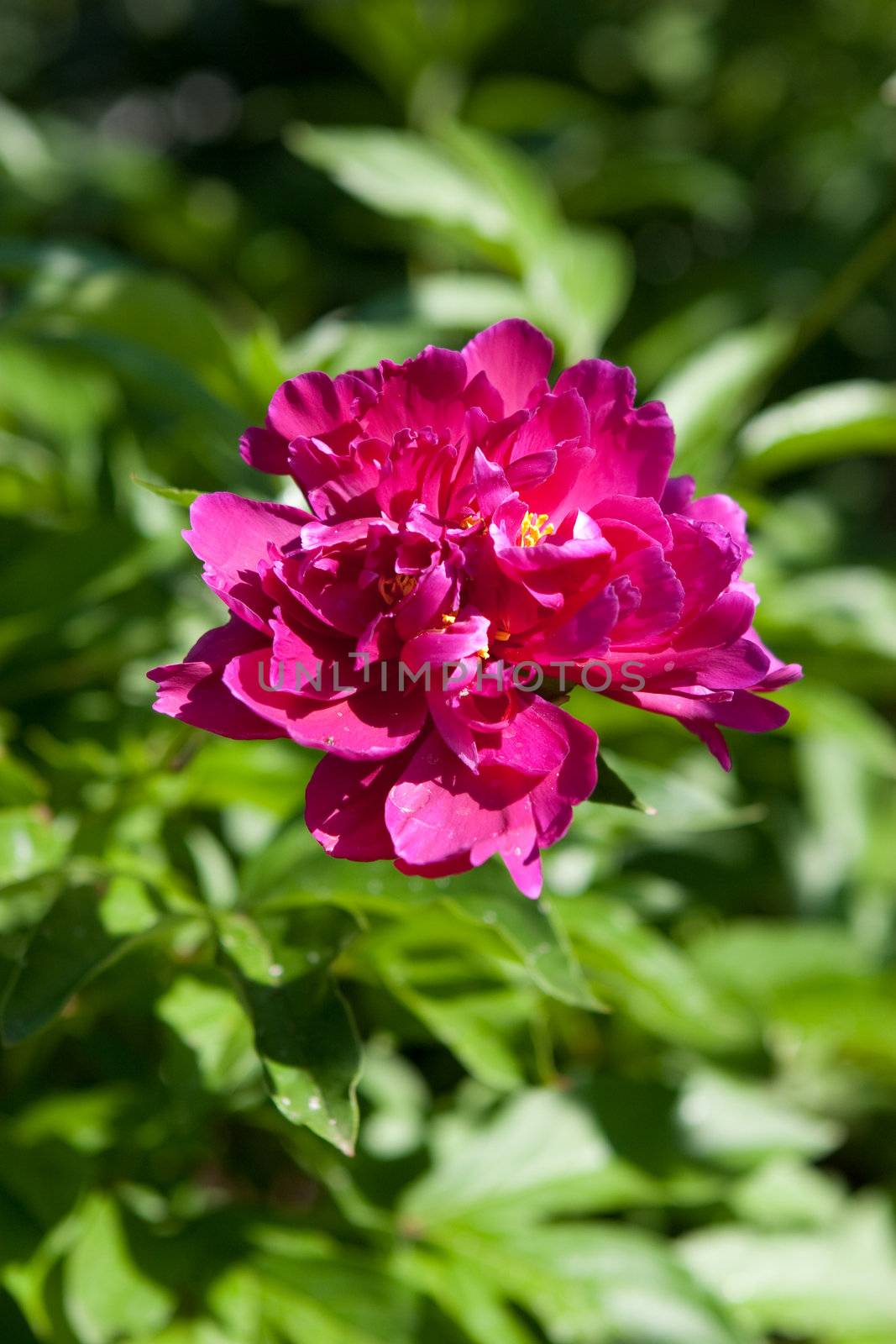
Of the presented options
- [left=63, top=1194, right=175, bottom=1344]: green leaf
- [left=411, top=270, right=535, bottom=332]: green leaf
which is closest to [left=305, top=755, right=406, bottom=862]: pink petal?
[left=63, top=1194, right=175, bottom=1344]: green leaf

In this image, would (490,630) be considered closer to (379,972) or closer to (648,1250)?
(379,972)

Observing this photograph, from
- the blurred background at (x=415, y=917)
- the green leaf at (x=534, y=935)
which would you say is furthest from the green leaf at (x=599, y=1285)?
the green leaf at (x=534, y=935)

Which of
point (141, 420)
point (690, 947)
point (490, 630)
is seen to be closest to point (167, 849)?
point (490, 630)

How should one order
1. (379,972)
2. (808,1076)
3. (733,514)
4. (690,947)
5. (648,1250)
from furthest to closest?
(808,1076), (690,947), (648,1250), (379,972), (733,514)

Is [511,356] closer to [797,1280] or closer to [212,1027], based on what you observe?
[212,1027]

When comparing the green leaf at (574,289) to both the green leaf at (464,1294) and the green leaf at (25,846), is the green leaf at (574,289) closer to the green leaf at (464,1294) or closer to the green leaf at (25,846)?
the green leaf at (25,846)

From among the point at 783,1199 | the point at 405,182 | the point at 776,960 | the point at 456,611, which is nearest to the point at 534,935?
the point at 456,611
